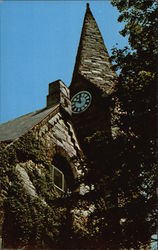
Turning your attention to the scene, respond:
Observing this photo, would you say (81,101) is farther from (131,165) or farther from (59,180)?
(131,165)

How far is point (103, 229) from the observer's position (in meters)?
8.42

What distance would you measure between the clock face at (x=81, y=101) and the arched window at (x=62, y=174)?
9.74 metres

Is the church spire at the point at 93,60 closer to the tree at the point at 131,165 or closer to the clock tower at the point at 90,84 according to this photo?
the clock tower at the point at 90,84

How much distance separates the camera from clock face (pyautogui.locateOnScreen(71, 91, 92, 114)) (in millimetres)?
22047

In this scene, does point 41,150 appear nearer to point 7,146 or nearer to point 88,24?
point 7,146

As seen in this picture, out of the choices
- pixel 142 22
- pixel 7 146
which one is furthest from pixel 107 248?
pixel 142 22

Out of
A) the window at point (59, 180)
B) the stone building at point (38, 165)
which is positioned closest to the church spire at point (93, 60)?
the stone building at point (38, 165)

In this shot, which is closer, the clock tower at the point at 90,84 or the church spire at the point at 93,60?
the clock tower at the point at 90,84

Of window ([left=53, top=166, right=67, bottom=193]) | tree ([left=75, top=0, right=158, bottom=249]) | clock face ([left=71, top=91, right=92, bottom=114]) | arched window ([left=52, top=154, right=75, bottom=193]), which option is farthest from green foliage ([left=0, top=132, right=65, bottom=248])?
clock face ([left=71, top=91, right=92, bottom=114])

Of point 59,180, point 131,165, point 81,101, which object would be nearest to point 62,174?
point 59,180

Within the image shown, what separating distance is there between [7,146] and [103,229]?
3.07m

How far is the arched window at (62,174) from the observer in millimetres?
11906

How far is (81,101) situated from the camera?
891 inches

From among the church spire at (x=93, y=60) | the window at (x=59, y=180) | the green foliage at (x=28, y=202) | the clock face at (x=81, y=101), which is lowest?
the green foliage at (x=28, y=202)
